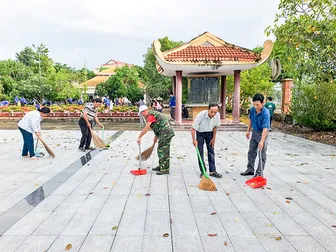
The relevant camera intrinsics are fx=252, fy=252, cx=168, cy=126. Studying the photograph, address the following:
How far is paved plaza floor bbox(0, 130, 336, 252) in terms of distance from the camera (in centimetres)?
268

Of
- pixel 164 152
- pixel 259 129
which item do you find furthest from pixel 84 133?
pixel 259 129

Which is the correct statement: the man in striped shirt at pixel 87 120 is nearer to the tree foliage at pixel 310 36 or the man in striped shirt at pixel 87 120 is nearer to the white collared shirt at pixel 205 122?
the white collared shirt at pixel 205 122

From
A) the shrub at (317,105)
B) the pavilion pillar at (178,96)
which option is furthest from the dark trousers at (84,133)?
the shrub at (317,105)

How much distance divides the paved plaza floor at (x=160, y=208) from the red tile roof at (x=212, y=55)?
6.62 m

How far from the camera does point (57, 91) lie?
2500cm

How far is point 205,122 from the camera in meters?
4.57

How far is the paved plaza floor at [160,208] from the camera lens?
2.68 meters

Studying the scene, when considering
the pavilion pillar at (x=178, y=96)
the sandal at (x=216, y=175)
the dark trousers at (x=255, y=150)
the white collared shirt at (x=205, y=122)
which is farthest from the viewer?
the pavilion pillar at (x=178, y=96)

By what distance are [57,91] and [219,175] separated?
2381 centimetres

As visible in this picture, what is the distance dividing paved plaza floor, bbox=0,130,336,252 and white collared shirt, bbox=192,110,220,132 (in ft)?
3.24

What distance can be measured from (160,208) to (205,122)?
1.80m

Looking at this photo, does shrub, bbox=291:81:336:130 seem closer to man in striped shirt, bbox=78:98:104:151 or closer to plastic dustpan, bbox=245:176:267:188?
plastic dustpan, bbox=245:176:267:188

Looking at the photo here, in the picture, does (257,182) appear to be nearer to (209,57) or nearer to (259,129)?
(259,129)

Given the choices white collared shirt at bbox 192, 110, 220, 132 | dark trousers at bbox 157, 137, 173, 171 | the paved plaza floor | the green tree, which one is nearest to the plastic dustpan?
the paved plaza floor
